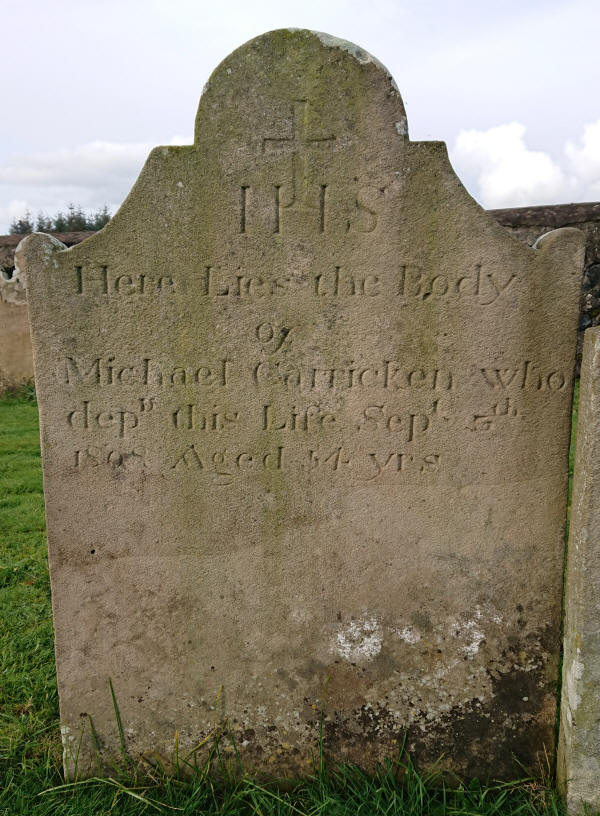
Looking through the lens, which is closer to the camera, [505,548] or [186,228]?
[186,228]

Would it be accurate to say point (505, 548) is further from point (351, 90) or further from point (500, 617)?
point (351, 90)

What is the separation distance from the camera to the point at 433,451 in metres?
2.40

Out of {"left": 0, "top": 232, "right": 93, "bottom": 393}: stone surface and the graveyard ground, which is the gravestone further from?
{"left": 0, "top": 232, "right": 93, "bottom": 393}: stone surface

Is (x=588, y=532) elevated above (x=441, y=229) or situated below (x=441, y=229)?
below

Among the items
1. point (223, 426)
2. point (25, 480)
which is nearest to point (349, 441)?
point (223, 426)

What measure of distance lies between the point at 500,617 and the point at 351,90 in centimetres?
210

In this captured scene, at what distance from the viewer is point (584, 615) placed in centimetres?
220

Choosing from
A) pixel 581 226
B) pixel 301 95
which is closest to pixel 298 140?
pixel 301 95

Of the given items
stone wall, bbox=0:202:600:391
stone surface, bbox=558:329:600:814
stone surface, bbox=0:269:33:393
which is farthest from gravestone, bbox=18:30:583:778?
stone surface, bbox=0:269:33:393

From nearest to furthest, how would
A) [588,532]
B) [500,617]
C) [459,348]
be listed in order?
[588,532] → [459,348] → [500,617]

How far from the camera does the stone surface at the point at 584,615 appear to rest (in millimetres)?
2104

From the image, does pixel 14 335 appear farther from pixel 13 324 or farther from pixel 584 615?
pixel 584 615

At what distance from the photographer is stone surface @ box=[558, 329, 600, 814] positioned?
210 cm

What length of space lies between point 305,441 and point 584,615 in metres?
1.19
